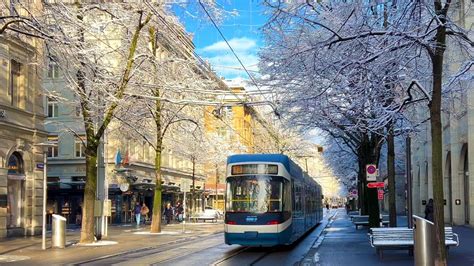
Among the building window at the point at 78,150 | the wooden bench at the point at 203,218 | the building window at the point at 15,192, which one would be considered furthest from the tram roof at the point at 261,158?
the wooden bench at the point at 203,218

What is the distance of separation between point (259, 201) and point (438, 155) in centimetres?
1075

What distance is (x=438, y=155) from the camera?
12.2 meters

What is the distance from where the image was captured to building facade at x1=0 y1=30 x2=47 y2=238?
97.0ft

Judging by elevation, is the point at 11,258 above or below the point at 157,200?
below

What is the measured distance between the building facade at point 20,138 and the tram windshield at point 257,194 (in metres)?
11.6

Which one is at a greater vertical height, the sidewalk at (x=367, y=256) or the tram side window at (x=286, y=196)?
the tram side window at (x=286, y=196)

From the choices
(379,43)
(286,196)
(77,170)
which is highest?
(379,43)

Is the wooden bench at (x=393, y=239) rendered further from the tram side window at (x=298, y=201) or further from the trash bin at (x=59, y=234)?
the trash bin at (x=59, y=234)

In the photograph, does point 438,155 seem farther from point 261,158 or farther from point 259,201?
point 261,158

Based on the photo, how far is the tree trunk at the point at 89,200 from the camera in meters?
25.8

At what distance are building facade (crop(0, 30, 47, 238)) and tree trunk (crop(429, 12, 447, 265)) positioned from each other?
21029 millimetres

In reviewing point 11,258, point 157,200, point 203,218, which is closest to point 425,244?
point 11,258

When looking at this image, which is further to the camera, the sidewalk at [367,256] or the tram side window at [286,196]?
the tram side window at [286,196]

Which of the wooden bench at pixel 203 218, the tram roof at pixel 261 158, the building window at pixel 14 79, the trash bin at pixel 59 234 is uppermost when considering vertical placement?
the building window at pixel 14 79
